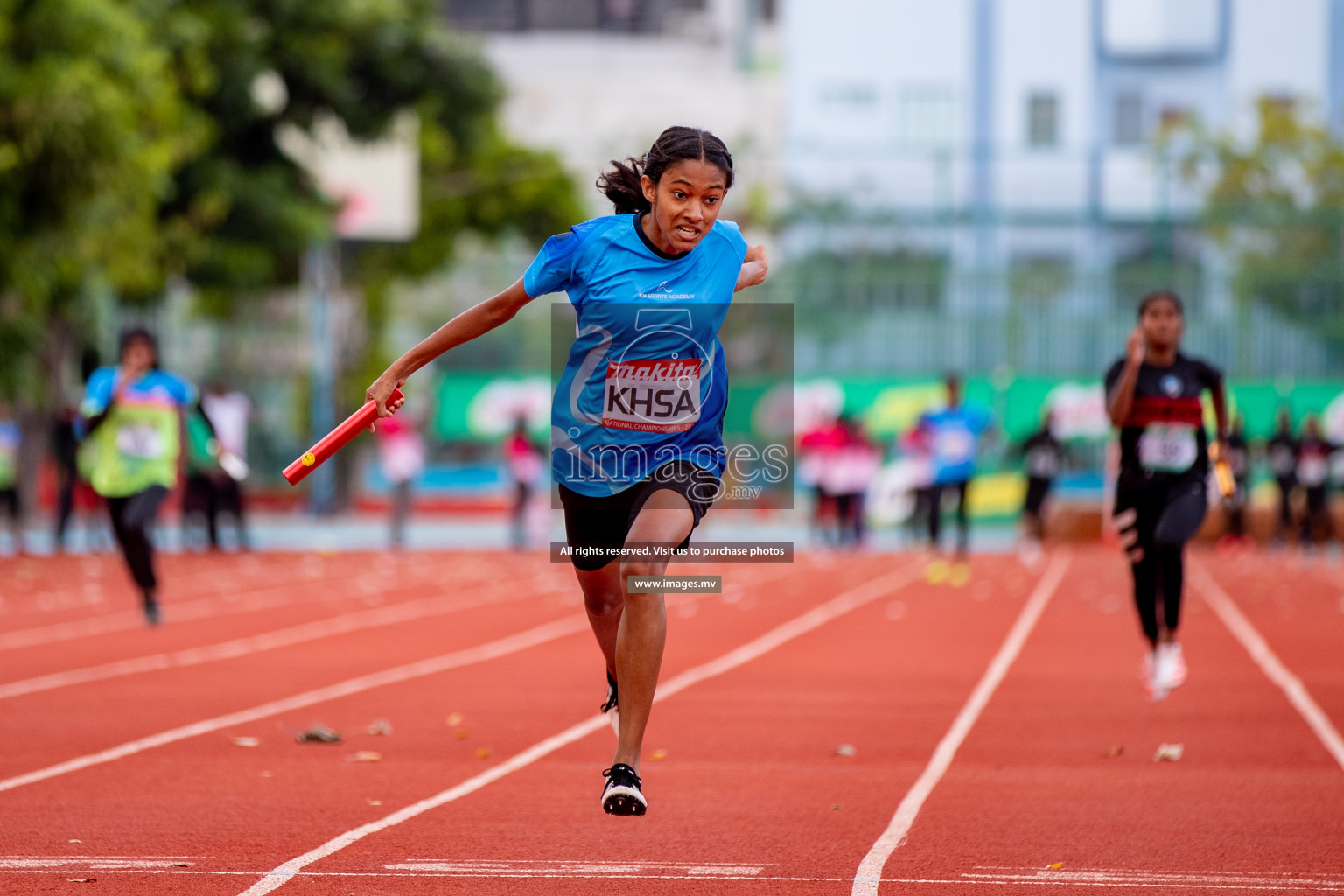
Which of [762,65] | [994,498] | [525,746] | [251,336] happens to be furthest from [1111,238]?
[762,65]

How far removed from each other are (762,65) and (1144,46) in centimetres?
2644

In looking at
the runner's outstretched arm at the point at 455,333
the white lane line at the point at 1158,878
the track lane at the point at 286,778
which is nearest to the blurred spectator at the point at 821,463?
the track lane at the point at 286,778

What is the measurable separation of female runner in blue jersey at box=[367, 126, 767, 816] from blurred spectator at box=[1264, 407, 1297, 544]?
793 inches

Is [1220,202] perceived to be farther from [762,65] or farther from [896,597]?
[762,65]

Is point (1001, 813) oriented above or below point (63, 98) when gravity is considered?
below

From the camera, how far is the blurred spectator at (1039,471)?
24.7 m

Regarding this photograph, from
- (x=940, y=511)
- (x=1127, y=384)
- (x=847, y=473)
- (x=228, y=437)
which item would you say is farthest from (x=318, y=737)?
(x=847, y=473)

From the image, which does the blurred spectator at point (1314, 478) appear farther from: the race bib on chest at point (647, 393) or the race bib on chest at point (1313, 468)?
the race bib on chest at point (647, 393)

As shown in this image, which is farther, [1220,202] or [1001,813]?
[1220,202]

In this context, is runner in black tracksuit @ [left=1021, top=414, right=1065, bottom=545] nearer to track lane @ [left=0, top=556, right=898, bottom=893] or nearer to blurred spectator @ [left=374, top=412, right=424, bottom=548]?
blurred spectator @ [left=374, top=412, right=424, bottom=548]

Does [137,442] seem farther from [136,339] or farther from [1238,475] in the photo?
[1238,475]

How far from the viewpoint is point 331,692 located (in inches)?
385

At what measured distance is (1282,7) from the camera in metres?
48.8

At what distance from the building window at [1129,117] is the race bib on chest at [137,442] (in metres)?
40.5
